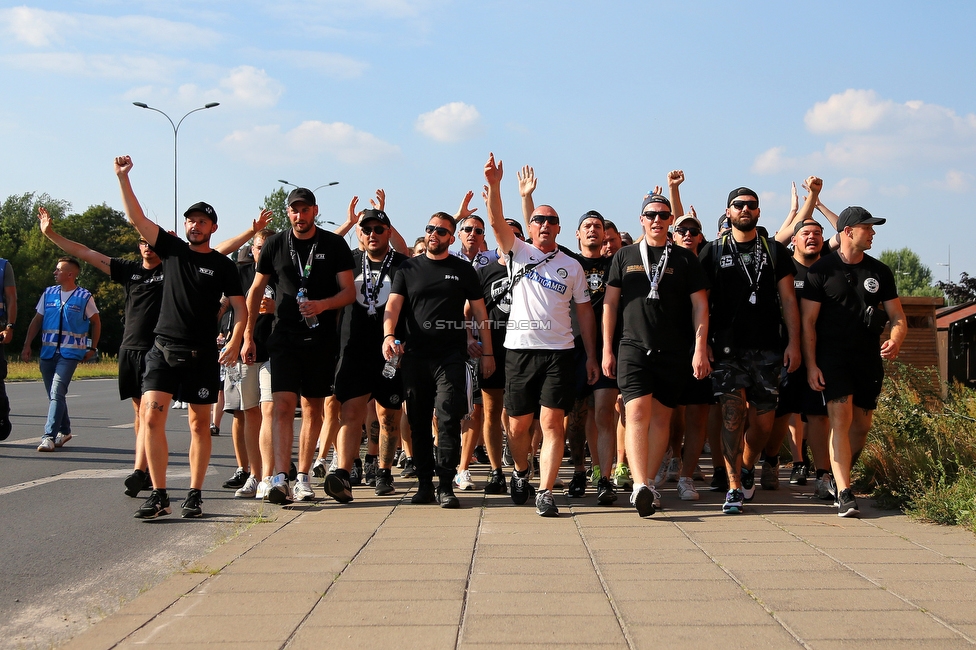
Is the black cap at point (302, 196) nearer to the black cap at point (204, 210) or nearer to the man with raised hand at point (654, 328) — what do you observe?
the black cap at point (204, 210)

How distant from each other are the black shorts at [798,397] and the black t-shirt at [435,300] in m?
2.66

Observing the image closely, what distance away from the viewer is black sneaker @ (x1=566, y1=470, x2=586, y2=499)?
7.86 meters

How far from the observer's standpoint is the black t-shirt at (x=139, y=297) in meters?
8.27

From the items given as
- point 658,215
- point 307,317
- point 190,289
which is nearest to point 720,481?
point 658,215

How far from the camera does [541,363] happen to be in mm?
7273

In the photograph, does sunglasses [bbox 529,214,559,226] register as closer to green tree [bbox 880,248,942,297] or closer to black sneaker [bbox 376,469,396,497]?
black sneaker [bbox 376,469,396,497]

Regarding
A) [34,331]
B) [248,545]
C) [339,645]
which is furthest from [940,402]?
[34,331]

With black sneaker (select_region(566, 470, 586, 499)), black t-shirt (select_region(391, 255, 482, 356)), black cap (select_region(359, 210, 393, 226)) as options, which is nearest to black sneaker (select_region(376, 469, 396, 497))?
black t-shirt (select_region(391, 255, 482, 356))

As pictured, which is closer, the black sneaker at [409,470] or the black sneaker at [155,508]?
the black sneaker at [155,508]

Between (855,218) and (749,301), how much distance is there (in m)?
0.98

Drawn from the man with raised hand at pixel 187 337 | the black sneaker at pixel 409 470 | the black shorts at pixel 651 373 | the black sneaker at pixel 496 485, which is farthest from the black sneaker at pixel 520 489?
the man with raised hand at pixel 187 337

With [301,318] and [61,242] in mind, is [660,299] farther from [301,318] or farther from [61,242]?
[61,242]

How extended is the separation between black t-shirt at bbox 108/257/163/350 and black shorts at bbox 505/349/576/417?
10.4 feet

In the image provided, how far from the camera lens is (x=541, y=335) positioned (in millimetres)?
7293
